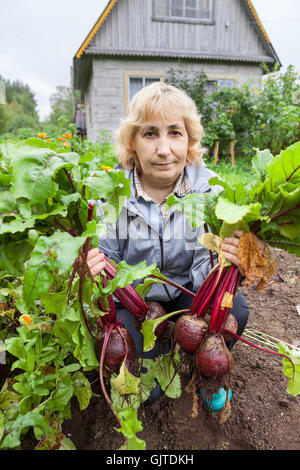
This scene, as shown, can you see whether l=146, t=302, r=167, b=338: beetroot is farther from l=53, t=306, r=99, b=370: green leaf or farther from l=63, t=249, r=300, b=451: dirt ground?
l=63, t=249, r=300, b=451: dirt ground

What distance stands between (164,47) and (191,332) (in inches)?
454

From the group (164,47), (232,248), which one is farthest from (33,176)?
(164,47)

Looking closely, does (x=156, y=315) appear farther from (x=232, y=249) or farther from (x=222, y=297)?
(x=232, y=249)

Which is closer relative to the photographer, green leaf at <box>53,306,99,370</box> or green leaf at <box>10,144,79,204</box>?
green leaf at <box>10,144,79,204</box>

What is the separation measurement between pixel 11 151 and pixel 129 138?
99 centimetres

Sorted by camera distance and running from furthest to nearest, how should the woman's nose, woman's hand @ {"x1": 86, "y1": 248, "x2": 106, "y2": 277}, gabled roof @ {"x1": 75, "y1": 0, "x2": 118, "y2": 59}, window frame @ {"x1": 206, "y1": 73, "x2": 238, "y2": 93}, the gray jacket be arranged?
window frame @ {"x1": 206, "y1": 73, "x2": 238, "y2": 93}, gabled roof @ {"x1": 75, "y1": 0, "x2": 118, "y2": 59}, the gray jacket, the woman's nose, woman's hand @ {"x1": 86, "y1": 248, "x2": 106, "y2": 277}

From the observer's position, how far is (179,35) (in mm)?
10555

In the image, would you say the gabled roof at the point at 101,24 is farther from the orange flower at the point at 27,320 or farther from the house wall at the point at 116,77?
the orange flower at the point at 27,320

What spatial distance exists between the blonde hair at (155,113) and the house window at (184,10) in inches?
424

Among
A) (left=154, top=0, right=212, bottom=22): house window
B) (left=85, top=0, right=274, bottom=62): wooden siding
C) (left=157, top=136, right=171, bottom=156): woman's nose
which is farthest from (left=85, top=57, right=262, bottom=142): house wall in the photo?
(left=157, top=136, right=171, bottom=156): woman's nose

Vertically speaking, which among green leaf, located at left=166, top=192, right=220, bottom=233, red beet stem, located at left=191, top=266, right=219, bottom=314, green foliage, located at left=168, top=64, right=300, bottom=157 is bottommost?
red beet stem, located at left=191, top=266, right=219, bottom=314

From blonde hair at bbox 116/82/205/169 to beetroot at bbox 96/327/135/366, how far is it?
1.07m

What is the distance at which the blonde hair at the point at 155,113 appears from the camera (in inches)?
66.0

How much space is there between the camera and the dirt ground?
4.78 feet
